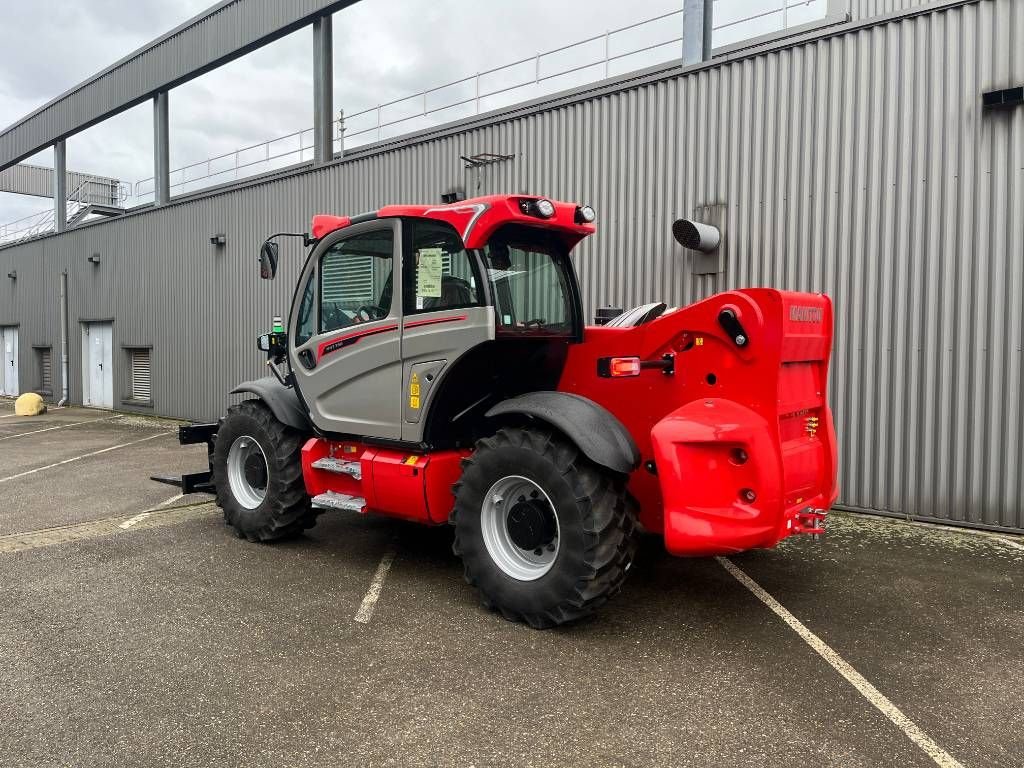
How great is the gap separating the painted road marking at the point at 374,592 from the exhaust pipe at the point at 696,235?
4558 mm

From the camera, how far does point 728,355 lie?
158 inches

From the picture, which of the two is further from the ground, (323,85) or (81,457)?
(323,85)

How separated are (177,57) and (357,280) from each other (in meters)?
14.7

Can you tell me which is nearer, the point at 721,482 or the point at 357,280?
the point at 721,482

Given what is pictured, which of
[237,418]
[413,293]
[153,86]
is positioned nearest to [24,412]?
[153,86]

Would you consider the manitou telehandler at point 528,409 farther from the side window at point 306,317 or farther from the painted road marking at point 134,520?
the painted road marking at point 134,520

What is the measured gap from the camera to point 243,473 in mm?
6246

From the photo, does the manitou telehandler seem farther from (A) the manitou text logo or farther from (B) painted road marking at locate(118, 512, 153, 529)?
(B) painted road marking at locate(118, 512, 153, 529)

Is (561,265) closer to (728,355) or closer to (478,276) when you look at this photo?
(478,276)

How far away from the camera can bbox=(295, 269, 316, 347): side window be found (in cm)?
570

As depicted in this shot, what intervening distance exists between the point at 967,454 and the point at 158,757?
22.4 ft

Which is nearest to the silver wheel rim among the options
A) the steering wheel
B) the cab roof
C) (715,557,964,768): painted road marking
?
the steering wheel

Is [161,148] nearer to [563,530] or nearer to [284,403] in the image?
[284,403]

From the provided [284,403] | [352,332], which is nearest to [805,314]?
[352,332]
